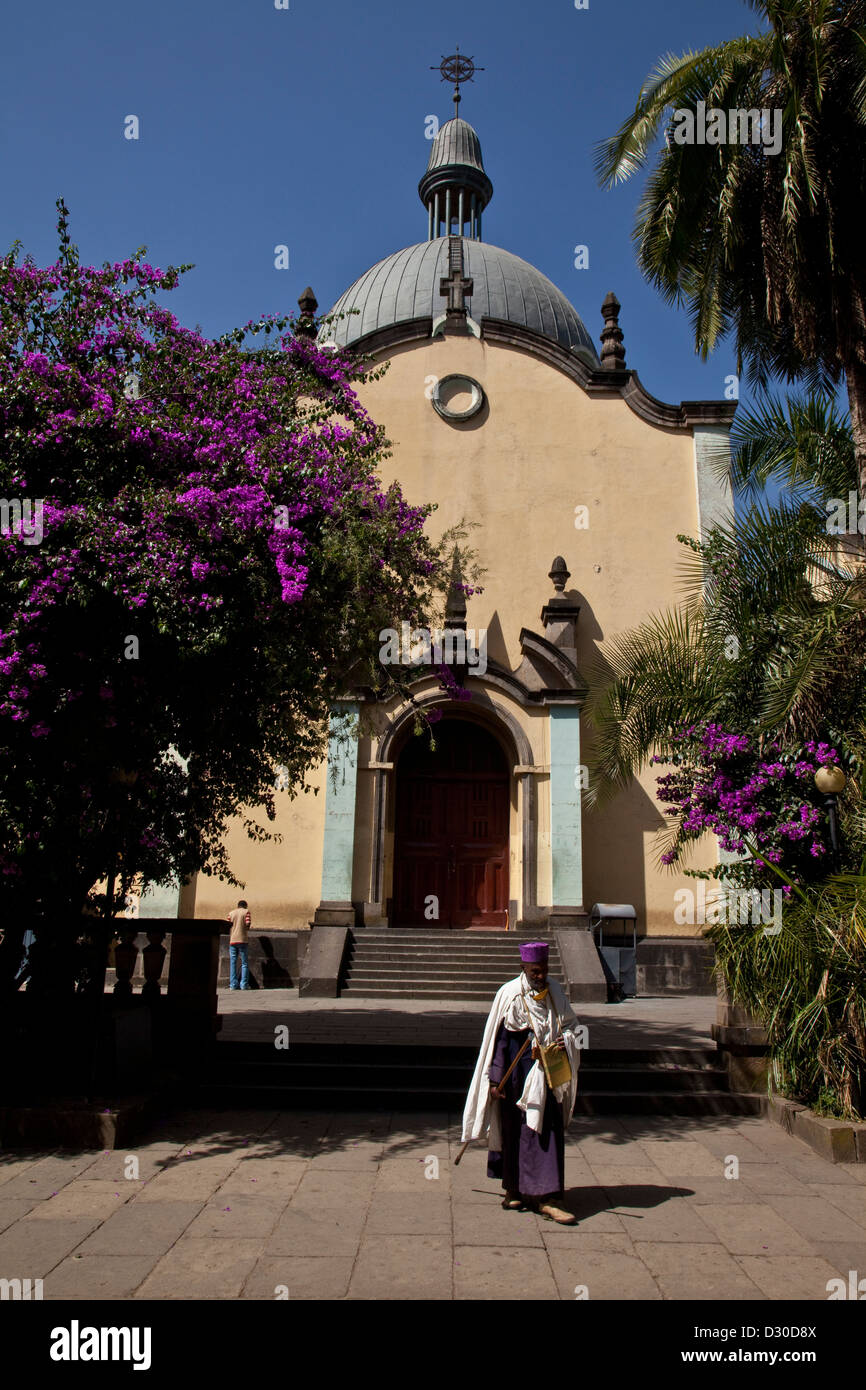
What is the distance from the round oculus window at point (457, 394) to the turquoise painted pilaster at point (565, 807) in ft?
19.1

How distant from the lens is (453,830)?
52.5 feet

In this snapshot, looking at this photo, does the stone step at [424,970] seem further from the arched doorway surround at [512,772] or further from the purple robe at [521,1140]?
the purple robe at [521,1140]

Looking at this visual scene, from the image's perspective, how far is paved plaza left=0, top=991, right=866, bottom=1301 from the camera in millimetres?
4281

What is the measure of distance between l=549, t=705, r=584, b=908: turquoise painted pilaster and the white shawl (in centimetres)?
888

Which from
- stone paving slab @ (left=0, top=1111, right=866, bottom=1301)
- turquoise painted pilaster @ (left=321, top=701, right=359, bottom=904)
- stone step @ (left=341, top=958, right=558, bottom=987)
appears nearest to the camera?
stone paving slab @ (left=0, top=1111, right=866, bottom=1301)

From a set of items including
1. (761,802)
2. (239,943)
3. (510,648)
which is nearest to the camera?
(761,802)

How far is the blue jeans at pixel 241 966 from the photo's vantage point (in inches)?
546

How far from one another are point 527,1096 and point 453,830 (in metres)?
10.7

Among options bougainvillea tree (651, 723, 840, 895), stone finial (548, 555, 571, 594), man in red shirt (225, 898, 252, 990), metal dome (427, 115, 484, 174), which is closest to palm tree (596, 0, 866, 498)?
bougainvillea tree (651, 723, 840, 895)

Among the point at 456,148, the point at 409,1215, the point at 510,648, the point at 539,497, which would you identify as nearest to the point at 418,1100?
the point at 409,1215

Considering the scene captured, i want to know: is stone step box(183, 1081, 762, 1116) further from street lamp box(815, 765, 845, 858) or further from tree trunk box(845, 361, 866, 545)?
tree trunk box(845, 361, 866, 545)

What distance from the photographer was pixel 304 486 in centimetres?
698

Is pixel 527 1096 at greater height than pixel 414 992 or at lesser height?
greater

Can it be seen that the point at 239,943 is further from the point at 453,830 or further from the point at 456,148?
the point at 456,148
